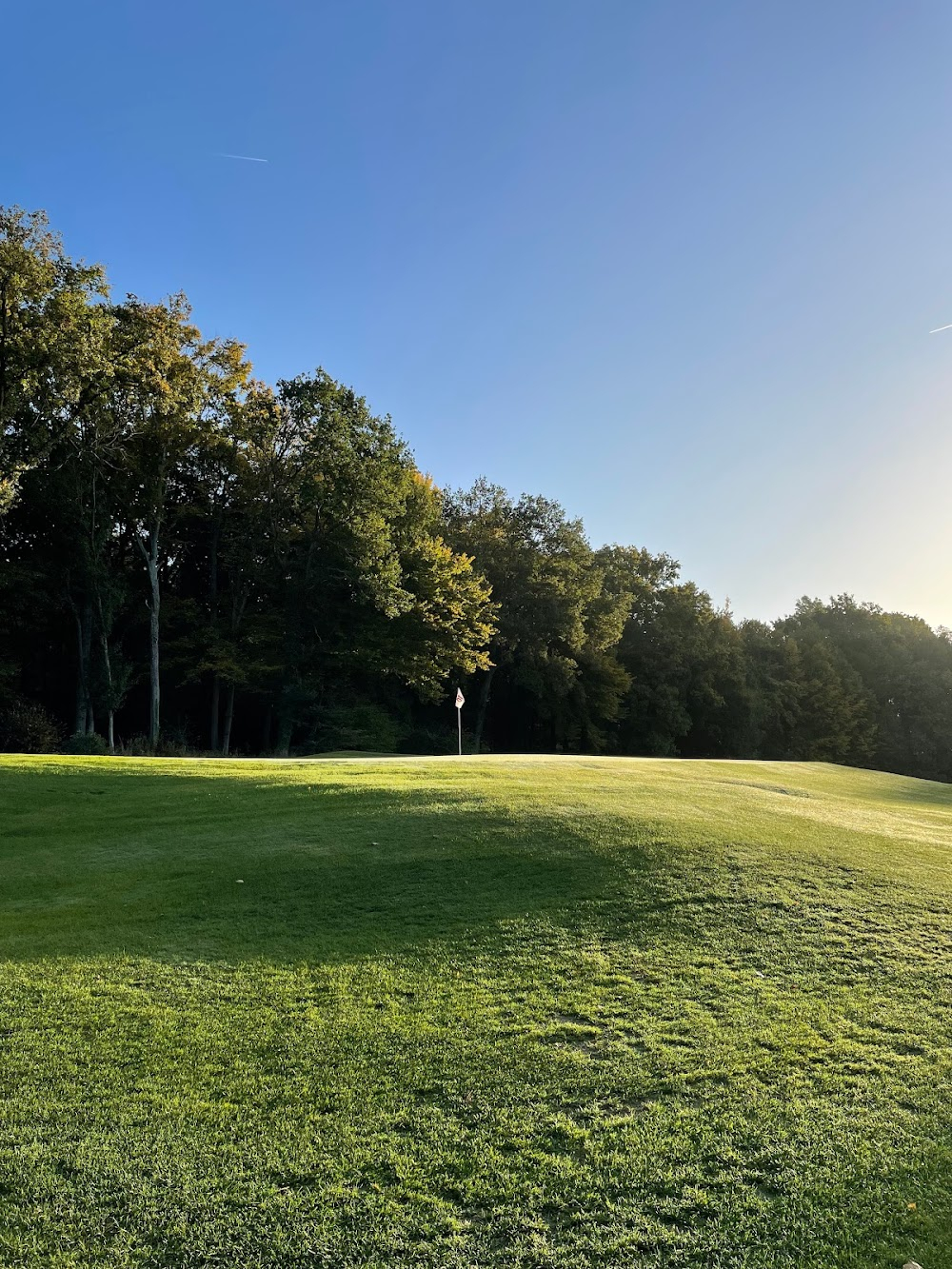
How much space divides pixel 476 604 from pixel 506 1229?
42.4m

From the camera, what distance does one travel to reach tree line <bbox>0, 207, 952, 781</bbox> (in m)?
31.4

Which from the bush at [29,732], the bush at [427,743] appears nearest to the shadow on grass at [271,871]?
the bush at [29,732]

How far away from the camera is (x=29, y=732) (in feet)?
91.2

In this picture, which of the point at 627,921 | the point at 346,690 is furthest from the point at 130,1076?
the point at 346,690

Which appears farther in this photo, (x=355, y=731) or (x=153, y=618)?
(x=355, y=731)

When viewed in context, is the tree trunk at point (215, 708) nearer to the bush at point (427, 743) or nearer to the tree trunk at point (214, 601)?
the tree trunk at point (214, 601)

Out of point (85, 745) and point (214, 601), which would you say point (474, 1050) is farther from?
point (214, 601)

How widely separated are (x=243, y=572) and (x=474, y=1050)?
3866 centimetres

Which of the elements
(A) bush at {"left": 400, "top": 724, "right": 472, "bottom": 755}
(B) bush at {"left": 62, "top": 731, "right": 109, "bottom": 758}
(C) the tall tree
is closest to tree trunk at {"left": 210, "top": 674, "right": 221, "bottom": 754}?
(C) the tall tree

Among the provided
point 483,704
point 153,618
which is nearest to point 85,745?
point 153,618

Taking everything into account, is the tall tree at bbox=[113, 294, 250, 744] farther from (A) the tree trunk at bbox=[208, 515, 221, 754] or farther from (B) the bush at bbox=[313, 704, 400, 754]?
(B) the bush at bbox=[313, 704, 400, 754]

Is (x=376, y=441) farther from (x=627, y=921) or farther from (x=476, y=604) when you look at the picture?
(x=627, y=921)

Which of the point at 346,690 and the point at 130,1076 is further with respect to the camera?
the point at 346,690

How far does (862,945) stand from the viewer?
6742 mm
